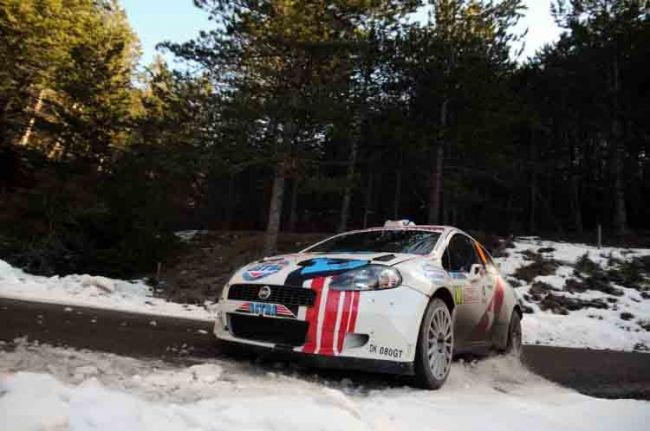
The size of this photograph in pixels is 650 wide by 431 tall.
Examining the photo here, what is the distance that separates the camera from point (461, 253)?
617 centimetres

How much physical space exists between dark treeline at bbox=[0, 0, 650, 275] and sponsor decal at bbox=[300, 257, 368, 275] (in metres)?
11.7

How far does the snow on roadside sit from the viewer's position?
33.8 feet

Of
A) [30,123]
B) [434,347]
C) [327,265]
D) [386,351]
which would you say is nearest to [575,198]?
[30,123]

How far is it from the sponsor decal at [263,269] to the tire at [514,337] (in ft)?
11.0

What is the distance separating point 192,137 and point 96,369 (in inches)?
561

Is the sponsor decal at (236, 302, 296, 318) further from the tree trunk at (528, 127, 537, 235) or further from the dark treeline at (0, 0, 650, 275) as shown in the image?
the tree trunk at (528, 127, 537, 235)

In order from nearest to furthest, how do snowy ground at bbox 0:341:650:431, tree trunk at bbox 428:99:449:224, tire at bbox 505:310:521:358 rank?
snowy ground at bbox 0:341:650:431 → tire at bbox 505:310:521:358 → tree trunk at bbox 428:99:449:224

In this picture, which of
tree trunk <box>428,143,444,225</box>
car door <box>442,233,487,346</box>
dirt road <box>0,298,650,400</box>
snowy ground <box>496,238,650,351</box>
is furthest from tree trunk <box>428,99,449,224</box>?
car door <box>442,233,487,346</box>

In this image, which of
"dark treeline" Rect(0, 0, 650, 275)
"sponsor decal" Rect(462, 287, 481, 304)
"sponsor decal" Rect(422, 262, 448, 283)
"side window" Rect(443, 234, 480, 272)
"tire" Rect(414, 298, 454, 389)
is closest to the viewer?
"tire" Rect(414, 298, 454, 389)

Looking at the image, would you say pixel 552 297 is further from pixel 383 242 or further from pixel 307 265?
pixel 307 265

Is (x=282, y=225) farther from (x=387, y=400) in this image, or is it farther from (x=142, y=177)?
(x=387, y=400)

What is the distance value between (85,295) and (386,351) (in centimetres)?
891

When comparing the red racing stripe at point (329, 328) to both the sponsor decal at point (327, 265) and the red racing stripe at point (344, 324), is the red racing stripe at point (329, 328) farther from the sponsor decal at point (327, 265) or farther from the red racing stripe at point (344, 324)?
the sponsor decal at point (327, 265)

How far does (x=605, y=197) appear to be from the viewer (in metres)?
34.3
